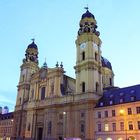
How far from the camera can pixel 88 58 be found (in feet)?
216

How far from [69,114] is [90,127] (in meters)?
8.56

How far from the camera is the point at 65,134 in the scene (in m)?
62.4

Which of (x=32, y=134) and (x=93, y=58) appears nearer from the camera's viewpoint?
(x=93, y=58)

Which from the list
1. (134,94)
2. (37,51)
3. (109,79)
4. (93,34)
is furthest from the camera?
(37,51)

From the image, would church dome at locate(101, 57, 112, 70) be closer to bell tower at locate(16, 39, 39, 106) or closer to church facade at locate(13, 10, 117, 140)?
church facade at locate(13, 10, 117, 140)

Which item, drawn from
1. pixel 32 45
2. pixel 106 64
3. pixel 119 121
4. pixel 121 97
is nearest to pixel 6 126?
pixel 32 45

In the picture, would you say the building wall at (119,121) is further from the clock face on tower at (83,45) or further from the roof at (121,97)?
the clock face on tower at (83,45)

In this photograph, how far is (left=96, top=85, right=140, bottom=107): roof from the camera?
53.2 metres

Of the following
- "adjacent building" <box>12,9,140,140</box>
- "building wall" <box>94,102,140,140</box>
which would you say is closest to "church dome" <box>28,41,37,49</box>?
"adjacent building" <box>12,9,140,140</box>

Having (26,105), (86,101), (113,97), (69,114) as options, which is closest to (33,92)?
(26,105)

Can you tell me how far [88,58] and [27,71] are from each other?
3149 centimetres

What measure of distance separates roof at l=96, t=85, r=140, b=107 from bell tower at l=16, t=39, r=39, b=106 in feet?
116

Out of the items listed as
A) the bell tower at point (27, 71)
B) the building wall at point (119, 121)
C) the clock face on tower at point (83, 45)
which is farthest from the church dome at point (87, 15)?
the building wall at point (119, 121)

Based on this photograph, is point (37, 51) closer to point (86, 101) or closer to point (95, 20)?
point (95, 20)
